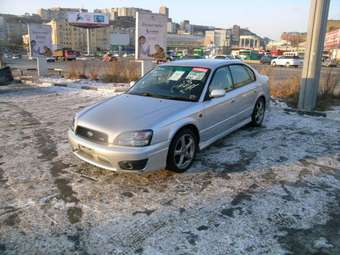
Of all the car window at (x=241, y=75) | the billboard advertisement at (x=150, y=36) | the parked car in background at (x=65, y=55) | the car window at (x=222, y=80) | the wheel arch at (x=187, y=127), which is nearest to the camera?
the wheel arch at (x=187, y=127)

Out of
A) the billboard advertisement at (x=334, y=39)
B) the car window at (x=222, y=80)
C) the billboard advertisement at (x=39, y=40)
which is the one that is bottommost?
the car window at (x=222, y=80)

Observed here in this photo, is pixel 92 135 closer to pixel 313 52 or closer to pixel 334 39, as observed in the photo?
pixel 313 52

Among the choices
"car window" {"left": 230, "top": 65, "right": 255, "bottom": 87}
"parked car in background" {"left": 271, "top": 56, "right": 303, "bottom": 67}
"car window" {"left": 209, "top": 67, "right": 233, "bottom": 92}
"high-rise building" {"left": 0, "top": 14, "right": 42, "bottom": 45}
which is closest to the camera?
"car window" {"left": 209, "top": 67, "right": 233, "bottom": 92}

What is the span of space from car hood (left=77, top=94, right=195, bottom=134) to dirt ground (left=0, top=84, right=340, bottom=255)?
78 cm

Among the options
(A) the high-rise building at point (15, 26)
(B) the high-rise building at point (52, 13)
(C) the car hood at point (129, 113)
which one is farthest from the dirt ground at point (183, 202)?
(B) the high-rise building at point (52, 13)

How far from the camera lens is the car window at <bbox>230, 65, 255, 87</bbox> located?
18.4 ft

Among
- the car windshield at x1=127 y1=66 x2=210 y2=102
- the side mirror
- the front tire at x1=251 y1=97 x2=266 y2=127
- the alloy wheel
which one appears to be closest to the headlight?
the alloy wheel

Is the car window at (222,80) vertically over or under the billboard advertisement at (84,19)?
under

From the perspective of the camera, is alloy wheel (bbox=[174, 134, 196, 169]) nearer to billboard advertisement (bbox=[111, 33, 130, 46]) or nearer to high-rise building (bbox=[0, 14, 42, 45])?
billboard advertisement (bbox=[111, 33, 130, 46])

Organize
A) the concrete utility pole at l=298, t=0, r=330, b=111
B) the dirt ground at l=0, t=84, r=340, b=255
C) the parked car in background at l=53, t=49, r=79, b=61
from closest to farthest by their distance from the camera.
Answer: the dirt ground at l=0, t=84, r=340, b=255
the concrete utility pole at l=298, t=0, r=330, b=111
the parked car in background at l=53, t=49, r=79, b=61

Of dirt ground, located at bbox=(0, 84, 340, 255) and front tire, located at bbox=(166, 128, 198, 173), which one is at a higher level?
front tire, located at bbox=(166, 128, 198, 173)

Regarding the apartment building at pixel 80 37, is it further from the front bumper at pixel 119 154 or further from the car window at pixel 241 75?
the front bumper at pixel 119 154

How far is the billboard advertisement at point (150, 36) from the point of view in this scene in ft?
42.5

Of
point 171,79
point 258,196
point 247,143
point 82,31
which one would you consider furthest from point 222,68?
point 82,31
